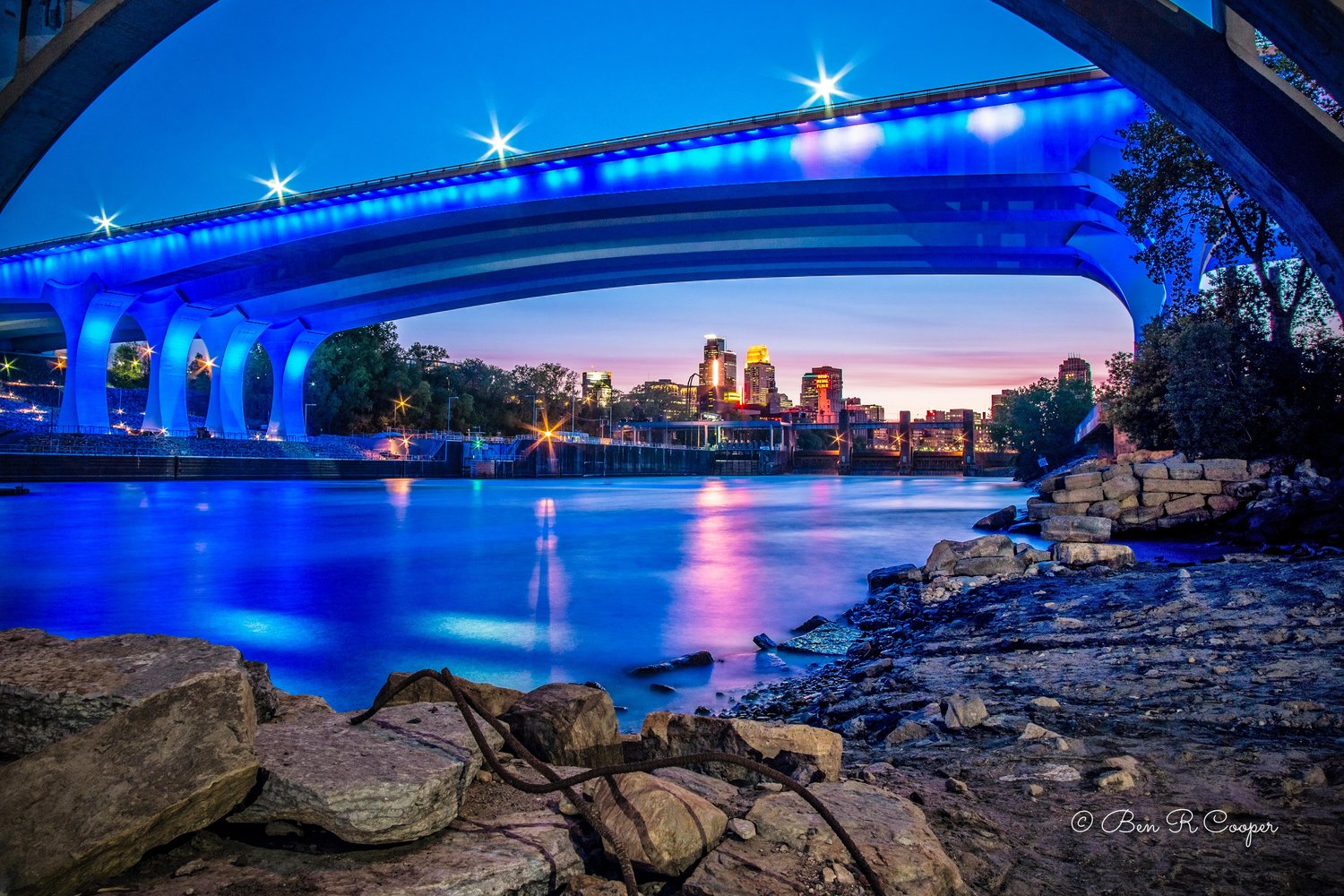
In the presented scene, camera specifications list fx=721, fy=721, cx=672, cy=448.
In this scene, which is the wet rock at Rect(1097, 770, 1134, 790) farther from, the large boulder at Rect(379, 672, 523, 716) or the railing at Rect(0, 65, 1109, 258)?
the railing at Rect(0, 65, 1109, 258)

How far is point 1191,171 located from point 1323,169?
45.3ft

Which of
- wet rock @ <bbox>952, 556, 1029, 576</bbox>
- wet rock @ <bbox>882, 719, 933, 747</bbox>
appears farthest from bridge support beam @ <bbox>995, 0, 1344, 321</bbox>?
wet rock @ <bbox>952, 556, 1029, 576</bbox>

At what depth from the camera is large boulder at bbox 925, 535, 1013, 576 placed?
28.6 feet

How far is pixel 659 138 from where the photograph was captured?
2512 cm

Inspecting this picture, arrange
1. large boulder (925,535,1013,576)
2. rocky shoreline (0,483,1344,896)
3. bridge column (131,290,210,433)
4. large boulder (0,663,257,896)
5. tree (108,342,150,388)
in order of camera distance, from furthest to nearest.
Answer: tree (108,342,150,388), bridge column (131,290,210,433), large boulder (925,535,1013,576), rocky shoreline (0,483,1344,896), large boulder (0,663,257,896)

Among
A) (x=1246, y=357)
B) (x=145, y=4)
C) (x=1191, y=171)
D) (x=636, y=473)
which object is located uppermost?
(x=1191, y=171)

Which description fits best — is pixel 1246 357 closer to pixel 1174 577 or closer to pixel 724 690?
pixel 1174 577

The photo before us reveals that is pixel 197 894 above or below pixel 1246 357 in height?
below

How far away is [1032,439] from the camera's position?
58156mm

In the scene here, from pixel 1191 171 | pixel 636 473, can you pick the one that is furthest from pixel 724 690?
pixel 636 473

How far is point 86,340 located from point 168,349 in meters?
4.04

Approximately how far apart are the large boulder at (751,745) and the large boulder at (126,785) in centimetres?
139

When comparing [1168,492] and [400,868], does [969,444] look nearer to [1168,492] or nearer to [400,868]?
[1168,492]

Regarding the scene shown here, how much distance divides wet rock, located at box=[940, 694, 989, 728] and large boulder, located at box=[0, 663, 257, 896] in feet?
9.67
